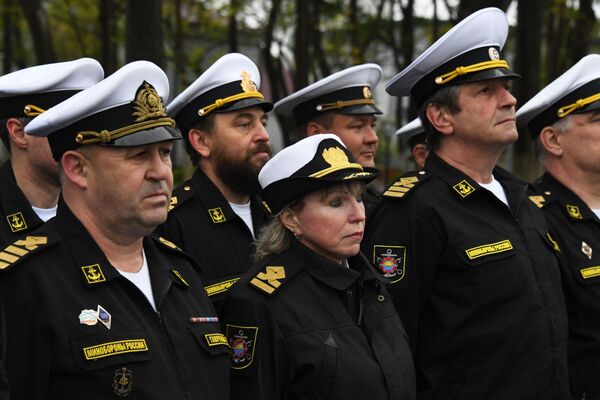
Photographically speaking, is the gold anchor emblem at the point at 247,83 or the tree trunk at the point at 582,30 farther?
the tree trunk at the point at 582,30

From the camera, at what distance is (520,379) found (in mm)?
4391

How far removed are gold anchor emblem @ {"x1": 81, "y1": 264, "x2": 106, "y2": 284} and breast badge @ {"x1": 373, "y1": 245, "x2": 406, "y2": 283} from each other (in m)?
1.65

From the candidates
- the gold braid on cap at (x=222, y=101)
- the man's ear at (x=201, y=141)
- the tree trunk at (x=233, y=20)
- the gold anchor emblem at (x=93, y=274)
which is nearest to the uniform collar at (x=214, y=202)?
the man's ear at (x=201, y=141)

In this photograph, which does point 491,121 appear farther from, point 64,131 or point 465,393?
point 64,131

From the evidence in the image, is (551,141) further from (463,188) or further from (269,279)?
(269,279)

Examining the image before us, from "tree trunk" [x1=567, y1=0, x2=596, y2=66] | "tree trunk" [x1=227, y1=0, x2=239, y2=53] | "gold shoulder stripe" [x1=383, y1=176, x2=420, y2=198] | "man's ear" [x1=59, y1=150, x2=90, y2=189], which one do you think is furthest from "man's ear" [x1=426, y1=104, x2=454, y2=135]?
"tree trunk" [x1=227, y1=0, x2=239, y2=53]

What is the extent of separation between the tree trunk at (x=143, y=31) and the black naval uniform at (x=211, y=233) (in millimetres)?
3013

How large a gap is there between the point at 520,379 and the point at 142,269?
189cm

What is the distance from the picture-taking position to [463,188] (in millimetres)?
4691

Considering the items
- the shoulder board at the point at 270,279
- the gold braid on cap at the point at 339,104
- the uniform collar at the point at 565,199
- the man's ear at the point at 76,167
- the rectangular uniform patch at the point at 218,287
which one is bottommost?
the rectangular uniform patch at the point at 218,287

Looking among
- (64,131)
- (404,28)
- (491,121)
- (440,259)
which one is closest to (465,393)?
(440,259)

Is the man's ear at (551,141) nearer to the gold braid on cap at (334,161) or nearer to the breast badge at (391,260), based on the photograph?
the breast badge at (391,260)

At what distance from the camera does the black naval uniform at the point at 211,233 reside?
5051 millimetres

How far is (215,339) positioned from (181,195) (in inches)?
71.5
